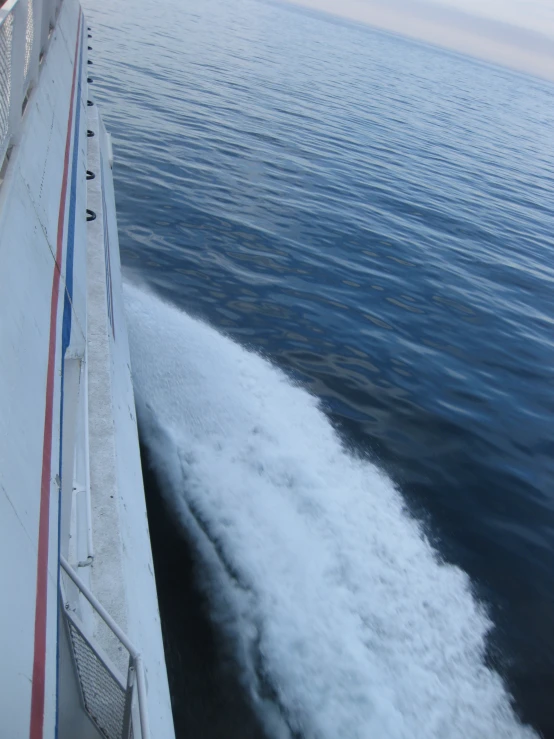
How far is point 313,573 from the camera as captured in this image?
14.2ft

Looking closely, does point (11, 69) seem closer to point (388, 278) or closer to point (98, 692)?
point (98, 692)

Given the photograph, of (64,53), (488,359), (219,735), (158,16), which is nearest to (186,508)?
(219,735)

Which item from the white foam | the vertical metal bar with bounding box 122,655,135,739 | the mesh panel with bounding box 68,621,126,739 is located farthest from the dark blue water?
the vertical metal bar with bounding box 122,655,135,739

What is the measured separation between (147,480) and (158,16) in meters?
35.5

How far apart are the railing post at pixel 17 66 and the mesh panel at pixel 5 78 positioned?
0.03m

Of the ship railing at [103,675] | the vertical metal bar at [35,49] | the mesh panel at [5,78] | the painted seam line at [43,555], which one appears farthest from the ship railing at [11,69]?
the ship railing at [103,675]

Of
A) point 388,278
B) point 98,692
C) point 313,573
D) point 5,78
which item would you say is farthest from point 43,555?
point 388,278

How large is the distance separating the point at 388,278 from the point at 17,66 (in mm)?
7372

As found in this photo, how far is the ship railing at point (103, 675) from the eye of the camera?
6.84 ft

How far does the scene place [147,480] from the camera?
4.89m

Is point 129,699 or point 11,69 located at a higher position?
point 11,69

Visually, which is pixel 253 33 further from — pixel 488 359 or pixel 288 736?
pixel 288 736

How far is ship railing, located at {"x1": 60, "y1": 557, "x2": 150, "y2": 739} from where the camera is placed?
2.08 metres

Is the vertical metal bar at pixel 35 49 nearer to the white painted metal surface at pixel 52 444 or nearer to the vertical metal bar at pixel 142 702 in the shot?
the white painted metal surface at pixel 52 444
